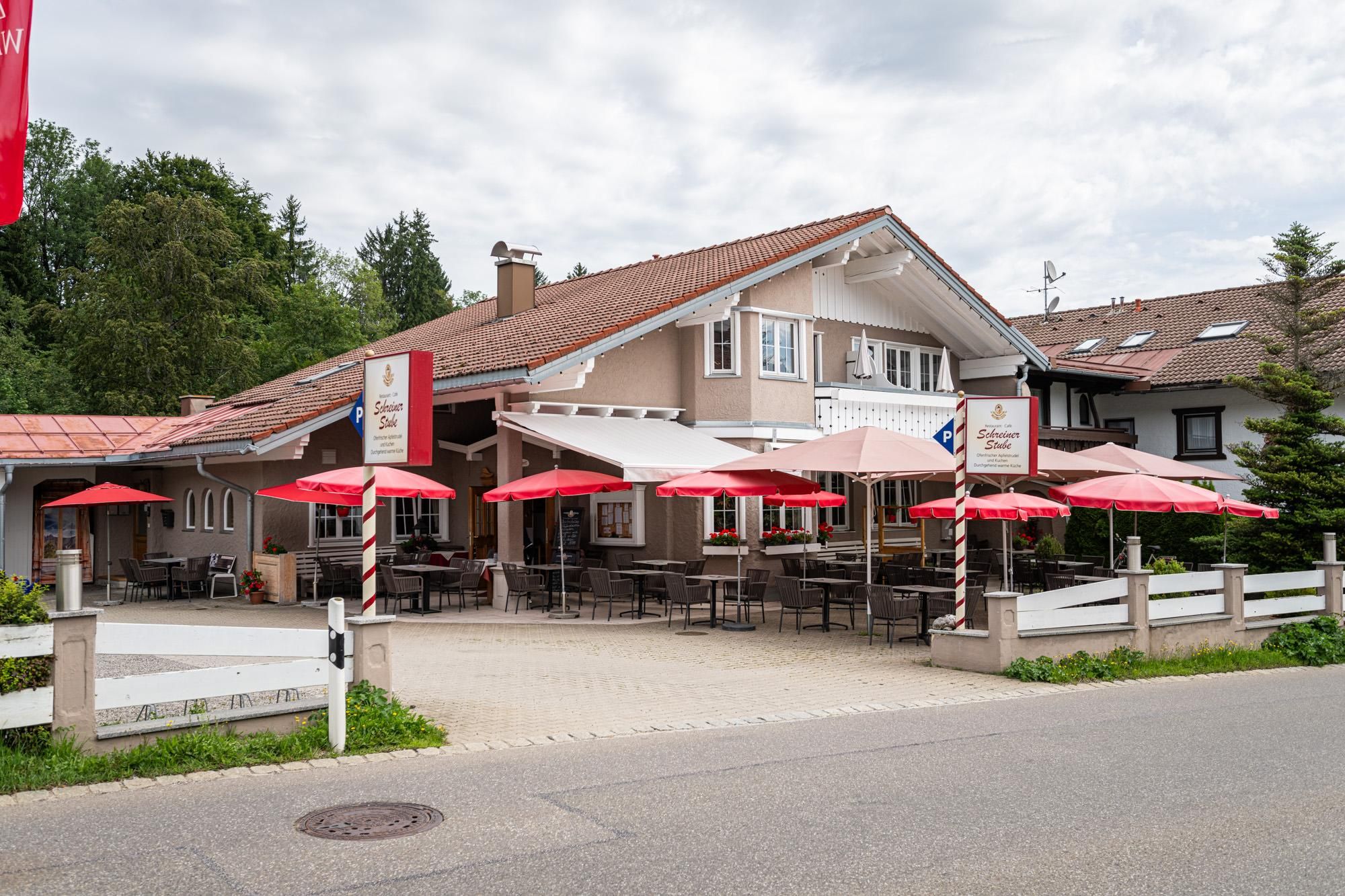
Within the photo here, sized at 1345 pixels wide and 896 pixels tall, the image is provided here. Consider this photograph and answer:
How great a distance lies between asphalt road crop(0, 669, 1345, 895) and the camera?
198 inches

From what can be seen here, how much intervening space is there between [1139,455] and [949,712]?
9813 mm

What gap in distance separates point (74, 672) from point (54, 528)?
17842mm

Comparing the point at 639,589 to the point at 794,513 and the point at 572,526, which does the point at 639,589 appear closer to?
the point at 572,526

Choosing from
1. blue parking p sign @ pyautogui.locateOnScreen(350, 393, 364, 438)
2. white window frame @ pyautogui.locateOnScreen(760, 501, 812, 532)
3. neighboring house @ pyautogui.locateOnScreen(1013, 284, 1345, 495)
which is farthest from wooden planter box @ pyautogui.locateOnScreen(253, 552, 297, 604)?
neighboring house @ pyautogui.locateOnScreen(1013, 284, 1345, 495)

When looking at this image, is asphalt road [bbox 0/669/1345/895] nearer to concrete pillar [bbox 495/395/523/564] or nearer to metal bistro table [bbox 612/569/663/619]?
metal bistro table [bbox 612/569/663/619]

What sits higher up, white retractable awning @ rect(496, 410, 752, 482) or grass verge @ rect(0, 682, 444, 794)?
white retractable awning @ rect(496, 410, 752, 482)

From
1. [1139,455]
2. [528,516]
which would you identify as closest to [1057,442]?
[1139,455]

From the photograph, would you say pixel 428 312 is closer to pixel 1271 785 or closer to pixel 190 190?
pixel 190 190

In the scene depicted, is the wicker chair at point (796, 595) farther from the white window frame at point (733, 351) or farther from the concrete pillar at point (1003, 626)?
the white window frame at point (733, 351)

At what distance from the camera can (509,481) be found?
682 inches

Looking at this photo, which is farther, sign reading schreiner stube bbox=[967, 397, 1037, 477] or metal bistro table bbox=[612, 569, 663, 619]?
metal bistro table bbox=[612, 569, 663, 619]

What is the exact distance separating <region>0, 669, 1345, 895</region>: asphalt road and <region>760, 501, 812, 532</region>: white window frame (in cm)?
1144

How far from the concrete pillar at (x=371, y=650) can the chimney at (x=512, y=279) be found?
52.0 ft

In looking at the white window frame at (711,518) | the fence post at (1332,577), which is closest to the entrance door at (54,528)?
the white window frame at (711,518)
